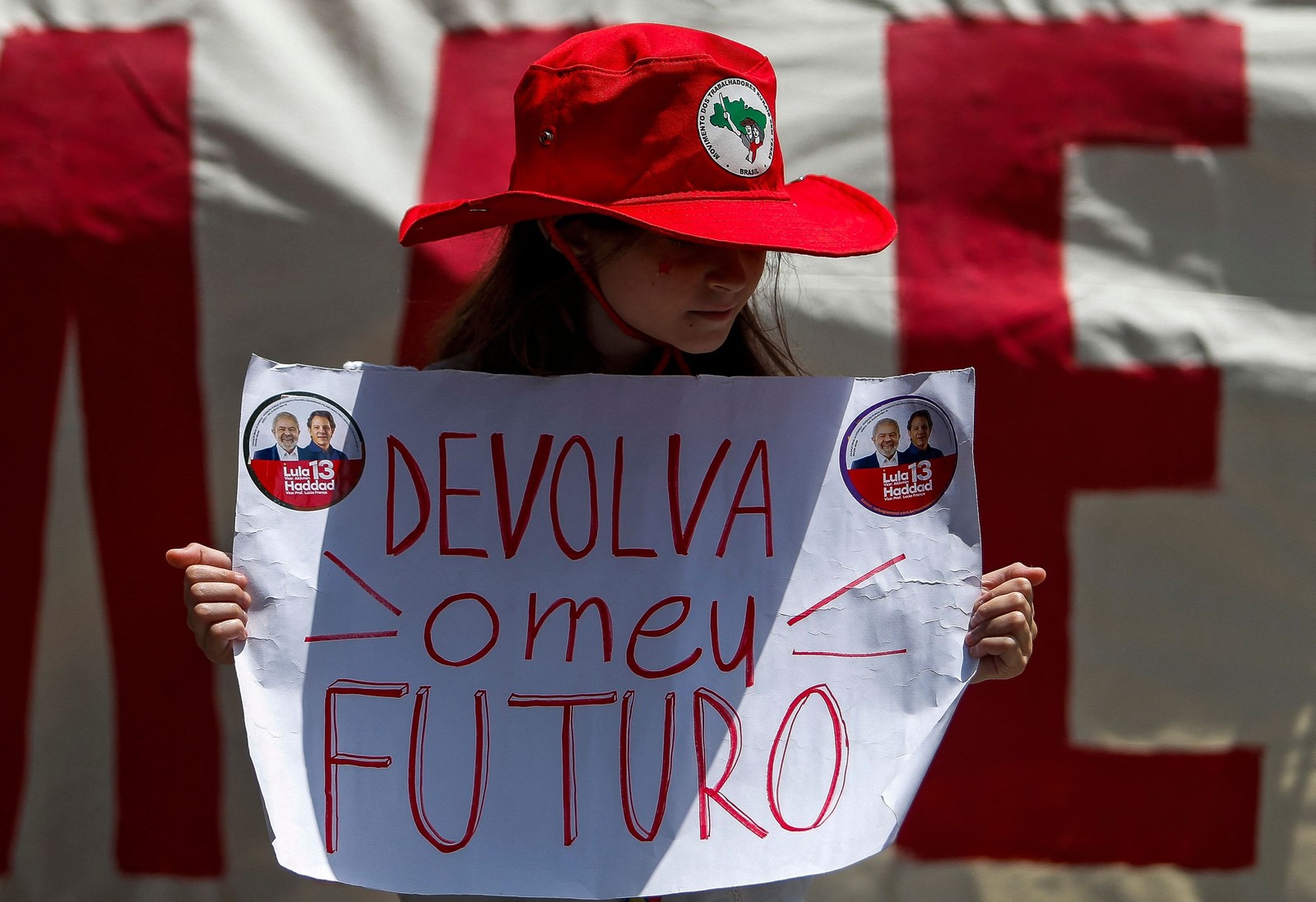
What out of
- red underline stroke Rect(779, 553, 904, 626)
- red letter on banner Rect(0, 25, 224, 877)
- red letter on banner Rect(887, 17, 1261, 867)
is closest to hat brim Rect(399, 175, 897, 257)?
red underline stroke Rect(779, 553, 904, 626)

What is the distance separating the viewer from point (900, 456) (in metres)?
1.09

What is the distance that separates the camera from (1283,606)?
5.35 ft

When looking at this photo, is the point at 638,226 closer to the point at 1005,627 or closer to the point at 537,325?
the point at 537,325

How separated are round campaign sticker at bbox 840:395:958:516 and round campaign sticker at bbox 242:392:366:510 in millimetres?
449

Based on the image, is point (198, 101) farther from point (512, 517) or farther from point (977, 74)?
point (977, 74)

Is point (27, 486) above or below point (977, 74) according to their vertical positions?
below

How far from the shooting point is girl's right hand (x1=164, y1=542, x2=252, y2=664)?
100 cm

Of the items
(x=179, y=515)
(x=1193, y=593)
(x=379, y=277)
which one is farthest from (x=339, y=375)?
(x=1193, y=593)

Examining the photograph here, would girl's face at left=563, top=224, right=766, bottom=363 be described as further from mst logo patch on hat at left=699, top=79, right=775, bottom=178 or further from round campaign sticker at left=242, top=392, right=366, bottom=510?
round campaign sticker at left=242, top=392, right=366, bottom=510

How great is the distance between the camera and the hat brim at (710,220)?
0.90m

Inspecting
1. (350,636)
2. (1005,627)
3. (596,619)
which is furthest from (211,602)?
(1005,627)

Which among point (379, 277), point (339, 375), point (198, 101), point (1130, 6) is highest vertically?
point (1130, 6)

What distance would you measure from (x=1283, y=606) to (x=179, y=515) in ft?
5.01

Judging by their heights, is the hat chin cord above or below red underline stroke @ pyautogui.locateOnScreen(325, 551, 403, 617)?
above
